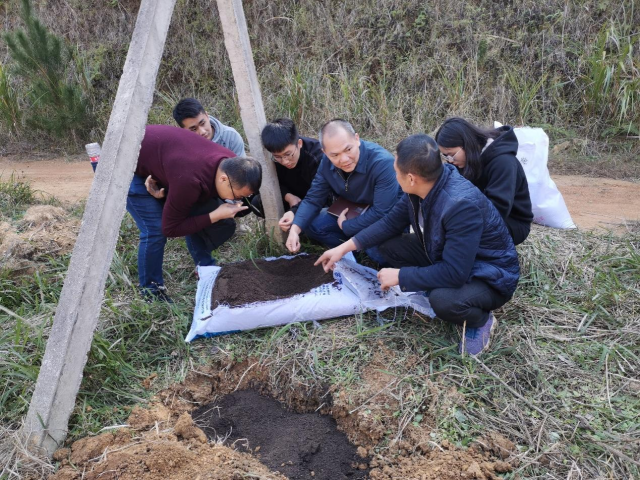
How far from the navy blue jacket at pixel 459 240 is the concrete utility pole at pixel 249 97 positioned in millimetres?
1194

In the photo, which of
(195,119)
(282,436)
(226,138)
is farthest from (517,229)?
(195,119)

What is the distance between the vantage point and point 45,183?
19.8 feet

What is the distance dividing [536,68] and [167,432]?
6105mm

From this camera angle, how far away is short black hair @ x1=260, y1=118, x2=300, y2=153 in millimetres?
3240

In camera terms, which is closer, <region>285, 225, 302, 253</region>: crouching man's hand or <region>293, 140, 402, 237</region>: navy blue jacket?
<region>293, 140, 402, 237</region>: navy blue jacket

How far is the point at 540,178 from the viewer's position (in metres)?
3.56

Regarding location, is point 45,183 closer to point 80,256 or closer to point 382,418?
point 80,256

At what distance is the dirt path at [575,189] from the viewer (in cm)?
430

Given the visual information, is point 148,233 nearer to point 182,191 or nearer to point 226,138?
point 182,191

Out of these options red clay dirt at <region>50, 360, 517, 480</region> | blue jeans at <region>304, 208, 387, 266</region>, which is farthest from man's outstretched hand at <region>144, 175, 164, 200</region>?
red clay dirt at <region>50, 360, 517, 480</region>

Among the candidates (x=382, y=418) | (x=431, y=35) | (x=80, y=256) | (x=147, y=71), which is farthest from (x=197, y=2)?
(x=382, y=418)

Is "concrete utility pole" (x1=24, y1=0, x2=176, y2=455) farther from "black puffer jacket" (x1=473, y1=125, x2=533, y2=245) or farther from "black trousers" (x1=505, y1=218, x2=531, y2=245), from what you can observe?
"black trousers" (x1=505, y1=218, x2=531, y2=245)

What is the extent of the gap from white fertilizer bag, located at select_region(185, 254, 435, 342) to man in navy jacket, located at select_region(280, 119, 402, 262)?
1.47 feet

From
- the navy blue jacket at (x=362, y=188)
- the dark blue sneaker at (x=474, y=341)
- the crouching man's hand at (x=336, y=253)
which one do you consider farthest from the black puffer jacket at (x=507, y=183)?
the crouching man's hand at (x=336, y=253)
